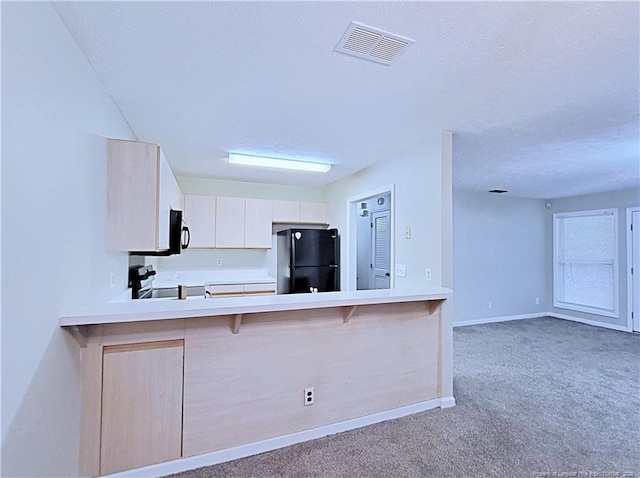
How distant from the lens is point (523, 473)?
6.42 feet

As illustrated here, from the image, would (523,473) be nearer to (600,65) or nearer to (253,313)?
(253,313)

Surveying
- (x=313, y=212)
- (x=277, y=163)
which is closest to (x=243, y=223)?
(x=313, y=212)

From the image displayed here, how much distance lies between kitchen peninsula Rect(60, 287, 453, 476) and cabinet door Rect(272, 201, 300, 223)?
9.07 ft

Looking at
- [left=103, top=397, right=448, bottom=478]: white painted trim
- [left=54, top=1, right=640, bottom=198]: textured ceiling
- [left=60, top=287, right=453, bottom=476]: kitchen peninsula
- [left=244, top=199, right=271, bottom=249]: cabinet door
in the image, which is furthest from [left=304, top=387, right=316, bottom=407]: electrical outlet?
[left=244, top=199, right=271, bottom=249]: cabinet door

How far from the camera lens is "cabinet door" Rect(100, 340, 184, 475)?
185cm

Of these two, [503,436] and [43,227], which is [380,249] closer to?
[503,436]

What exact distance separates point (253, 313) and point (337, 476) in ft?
3.50

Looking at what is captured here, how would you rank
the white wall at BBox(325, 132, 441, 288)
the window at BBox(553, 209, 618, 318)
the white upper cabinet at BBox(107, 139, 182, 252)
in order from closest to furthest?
the white upper cabinet at BBox(107, 139, 182, 252) → the white wall at BBox(325, 132, 441, 288) → the window at BBox(553, 209, 618, 318)

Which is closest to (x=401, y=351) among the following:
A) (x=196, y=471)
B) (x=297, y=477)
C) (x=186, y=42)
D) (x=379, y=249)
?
(x=297, y=477)

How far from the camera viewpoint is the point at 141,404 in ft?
6.29

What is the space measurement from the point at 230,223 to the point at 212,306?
2982mm

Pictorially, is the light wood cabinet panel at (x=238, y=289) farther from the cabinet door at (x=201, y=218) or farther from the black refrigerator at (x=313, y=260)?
the cabinet door at (x=201, y=218)

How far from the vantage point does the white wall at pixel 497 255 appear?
5.86 m

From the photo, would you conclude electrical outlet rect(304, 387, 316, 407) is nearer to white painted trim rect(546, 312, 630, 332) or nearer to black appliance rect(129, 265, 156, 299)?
black appliance rect(129, 265, 156, 299)
